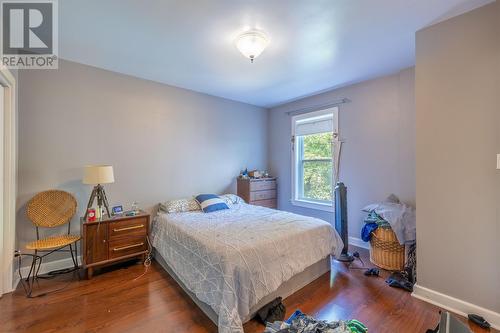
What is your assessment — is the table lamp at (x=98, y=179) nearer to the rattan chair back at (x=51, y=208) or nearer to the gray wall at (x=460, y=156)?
the rattan chair back at (x=51, y=208)

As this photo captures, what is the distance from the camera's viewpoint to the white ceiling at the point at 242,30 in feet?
5.99

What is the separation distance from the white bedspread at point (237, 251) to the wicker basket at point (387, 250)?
1.71 feet

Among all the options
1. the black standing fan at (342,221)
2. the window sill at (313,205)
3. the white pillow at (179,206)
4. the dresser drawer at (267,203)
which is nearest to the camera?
the black standing fan at (342,221)

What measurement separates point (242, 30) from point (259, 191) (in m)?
2.94

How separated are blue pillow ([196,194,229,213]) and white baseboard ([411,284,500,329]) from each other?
252cm

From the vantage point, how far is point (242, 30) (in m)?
2.12

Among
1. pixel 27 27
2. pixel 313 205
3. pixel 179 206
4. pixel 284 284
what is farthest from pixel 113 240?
pixel 313 205

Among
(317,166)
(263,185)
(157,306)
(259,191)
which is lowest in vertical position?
(157,306)

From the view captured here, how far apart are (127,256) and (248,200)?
2174 mm

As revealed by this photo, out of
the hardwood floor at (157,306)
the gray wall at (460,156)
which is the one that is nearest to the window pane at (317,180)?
the hardwood floor at (157,306)

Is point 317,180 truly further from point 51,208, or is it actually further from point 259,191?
point 51,208

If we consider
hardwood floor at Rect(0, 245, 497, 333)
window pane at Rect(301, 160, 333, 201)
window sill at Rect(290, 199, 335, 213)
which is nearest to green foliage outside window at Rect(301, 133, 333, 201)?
window pane at Rect(301, 160, 333, 201)

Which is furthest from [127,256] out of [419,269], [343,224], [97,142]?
[419,269]

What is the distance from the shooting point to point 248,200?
166 inches
